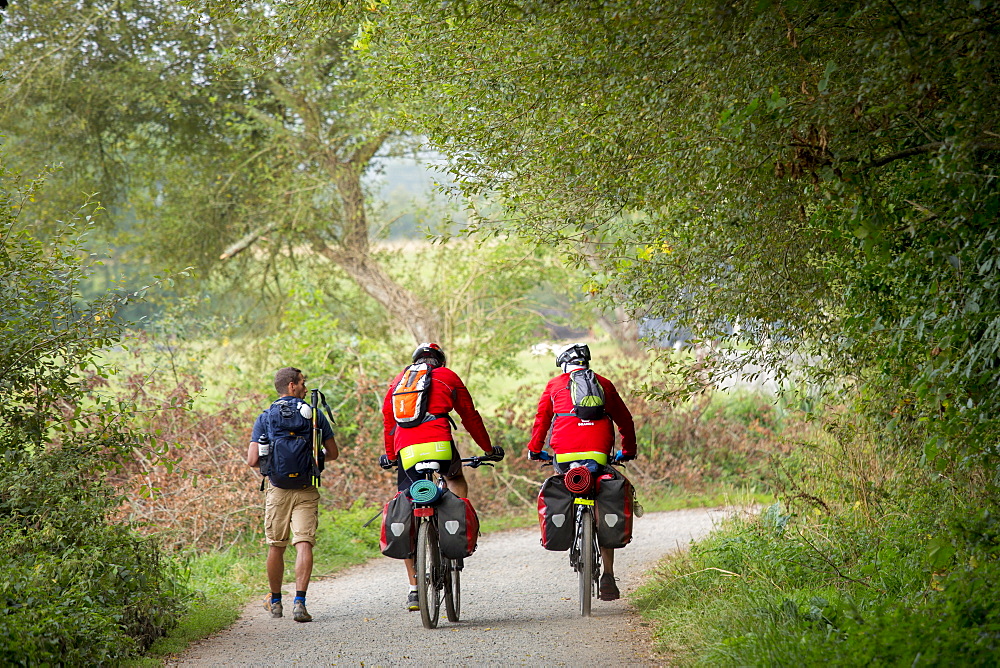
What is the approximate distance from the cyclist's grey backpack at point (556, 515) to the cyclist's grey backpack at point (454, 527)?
668 millimetres

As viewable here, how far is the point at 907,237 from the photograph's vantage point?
551 cm

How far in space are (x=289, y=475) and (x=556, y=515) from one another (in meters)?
2.07

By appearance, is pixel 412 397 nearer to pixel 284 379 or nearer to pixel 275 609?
pixel 284 379

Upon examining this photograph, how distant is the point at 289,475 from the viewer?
753cm

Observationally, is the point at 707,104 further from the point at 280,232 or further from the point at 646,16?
the point at 280,232

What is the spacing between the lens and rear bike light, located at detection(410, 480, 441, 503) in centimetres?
682

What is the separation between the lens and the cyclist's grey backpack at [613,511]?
723 centimetres

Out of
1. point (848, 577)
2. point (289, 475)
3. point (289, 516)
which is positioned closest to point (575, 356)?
point (289, 475)

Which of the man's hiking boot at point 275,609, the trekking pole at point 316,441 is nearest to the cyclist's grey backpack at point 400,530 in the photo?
the trekking pole at point 316,441

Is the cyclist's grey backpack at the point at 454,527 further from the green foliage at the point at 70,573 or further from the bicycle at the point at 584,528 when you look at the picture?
the green foliage at the point at 70,573

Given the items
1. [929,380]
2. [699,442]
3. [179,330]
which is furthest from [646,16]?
[699,442]

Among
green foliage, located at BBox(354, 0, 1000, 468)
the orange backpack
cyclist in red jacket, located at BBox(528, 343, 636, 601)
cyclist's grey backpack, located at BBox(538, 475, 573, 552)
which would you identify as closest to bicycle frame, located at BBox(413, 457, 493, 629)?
the orange backpack

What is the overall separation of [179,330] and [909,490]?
1003 cm

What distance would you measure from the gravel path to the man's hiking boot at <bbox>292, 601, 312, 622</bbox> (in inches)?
3.2
